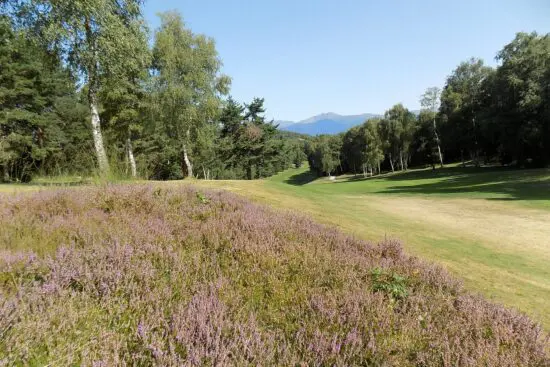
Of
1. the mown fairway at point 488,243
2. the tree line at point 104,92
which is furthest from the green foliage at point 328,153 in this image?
the mown fairway at point 488,243

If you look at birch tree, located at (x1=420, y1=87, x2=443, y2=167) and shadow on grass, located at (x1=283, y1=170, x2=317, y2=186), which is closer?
birch tree, located at (x1=420, y1=87, x2=443, y2=167)

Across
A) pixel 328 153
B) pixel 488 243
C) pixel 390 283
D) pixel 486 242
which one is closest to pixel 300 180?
pixel 328 153

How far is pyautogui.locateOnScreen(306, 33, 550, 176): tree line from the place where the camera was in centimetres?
3606

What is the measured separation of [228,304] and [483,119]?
49.5 meters

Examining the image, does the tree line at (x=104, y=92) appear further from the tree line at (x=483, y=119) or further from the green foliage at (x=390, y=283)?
the tree line at (x=483, y=119)

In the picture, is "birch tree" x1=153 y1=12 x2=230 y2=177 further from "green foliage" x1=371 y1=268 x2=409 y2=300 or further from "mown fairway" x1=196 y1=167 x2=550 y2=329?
"green foliage" x1=371 y1=268 x2=409 y2=300

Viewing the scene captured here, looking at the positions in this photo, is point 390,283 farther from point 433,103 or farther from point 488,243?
point 433,103

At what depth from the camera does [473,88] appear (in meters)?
53.9

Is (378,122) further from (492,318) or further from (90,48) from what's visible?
(492,318)

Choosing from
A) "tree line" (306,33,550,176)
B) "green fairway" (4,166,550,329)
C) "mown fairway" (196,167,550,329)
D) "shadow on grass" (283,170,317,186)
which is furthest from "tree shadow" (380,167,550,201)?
"shadow on grass" (283,170,317,186)

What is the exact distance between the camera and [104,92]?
24969mm

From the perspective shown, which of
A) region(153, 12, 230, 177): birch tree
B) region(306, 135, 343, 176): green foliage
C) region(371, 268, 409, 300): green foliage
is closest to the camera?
region(371, 268, 409, 300): green foliage

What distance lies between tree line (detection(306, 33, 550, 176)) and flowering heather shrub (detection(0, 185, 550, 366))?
3966cm

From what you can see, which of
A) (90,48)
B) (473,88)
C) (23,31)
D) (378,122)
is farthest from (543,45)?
(23,31)
